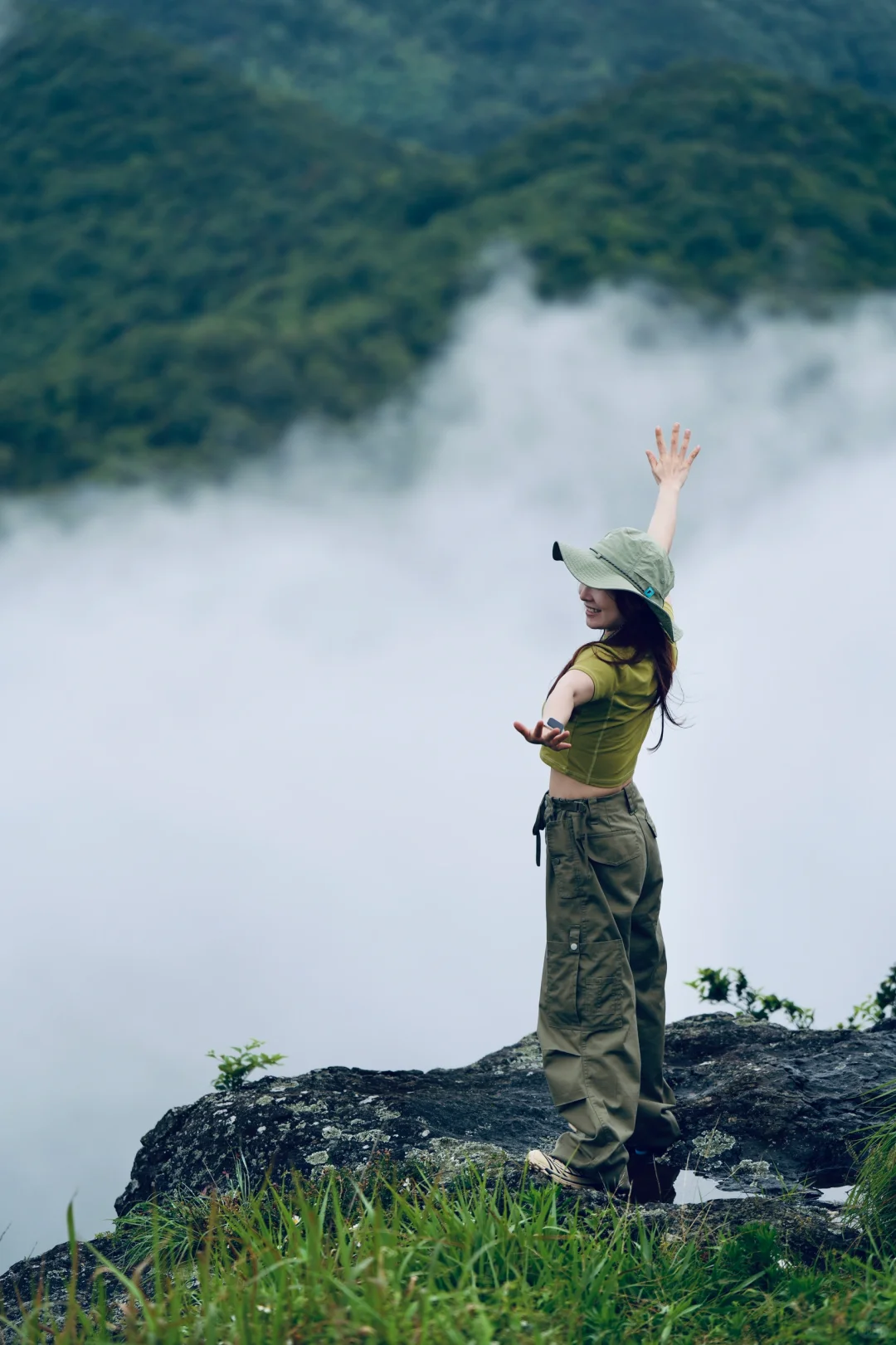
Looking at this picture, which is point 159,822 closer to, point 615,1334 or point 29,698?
point 29,698

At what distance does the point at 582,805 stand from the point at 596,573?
0.73 m

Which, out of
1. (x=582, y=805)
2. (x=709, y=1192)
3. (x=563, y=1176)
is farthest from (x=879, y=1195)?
(x=582, y=805)

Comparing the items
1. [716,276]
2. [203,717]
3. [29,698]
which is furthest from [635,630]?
[29,698]

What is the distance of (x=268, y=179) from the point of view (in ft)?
187

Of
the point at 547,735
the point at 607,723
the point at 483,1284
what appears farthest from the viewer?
the point at 607,723

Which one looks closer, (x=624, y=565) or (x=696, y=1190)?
(x=624, y=565)

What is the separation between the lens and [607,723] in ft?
13.8

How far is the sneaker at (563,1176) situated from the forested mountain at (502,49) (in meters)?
57.6

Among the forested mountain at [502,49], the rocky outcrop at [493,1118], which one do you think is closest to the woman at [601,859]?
the rocky outcrop at [493,1118]

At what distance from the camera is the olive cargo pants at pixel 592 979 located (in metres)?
4.17

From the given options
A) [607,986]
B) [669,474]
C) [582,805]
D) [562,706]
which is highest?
[669,474]

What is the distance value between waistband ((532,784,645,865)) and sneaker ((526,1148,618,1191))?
36.1 inches

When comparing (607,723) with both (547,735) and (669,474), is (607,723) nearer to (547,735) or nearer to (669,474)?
(547,735)

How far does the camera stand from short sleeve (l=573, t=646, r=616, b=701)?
13.4ft
